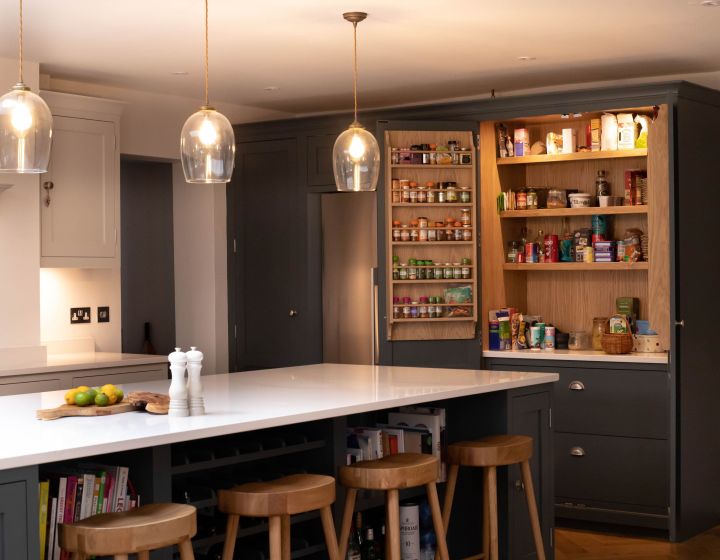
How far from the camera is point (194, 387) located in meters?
3.49

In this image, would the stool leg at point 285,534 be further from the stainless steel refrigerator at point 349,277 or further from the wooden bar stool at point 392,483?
the stainless steel refrigerator at point 349,277

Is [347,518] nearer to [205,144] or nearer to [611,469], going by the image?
[205,144]

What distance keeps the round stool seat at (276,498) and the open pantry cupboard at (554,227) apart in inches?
125

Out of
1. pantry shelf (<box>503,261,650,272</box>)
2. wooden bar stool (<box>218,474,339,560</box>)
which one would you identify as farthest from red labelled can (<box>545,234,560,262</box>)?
wooden bar stool (<box>218,474,339,560</box>)

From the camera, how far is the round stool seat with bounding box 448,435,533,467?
13.5ft

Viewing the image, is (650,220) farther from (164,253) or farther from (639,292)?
(164,253)

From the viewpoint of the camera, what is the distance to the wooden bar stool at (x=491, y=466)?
13.6 ft

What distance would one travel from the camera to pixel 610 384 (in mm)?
5859

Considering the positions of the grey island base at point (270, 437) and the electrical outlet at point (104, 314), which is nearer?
the grey island base at point (270, 437)

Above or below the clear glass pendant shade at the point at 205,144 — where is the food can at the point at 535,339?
below

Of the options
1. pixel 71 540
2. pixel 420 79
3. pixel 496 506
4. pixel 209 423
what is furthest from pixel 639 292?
pixel 71 540

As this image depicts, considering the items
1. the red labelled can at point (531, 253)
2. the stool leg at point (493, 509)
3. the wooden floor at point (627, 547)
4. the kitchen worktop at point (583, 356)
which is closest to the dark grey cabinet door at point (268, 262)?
the kitchen worktop at point (583, 356)

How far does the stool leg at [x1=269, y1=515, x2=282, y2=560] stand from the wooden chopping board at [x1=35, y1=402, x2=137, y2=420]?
0.66 meters

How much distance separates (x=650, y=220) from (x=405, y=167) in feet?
4.91
